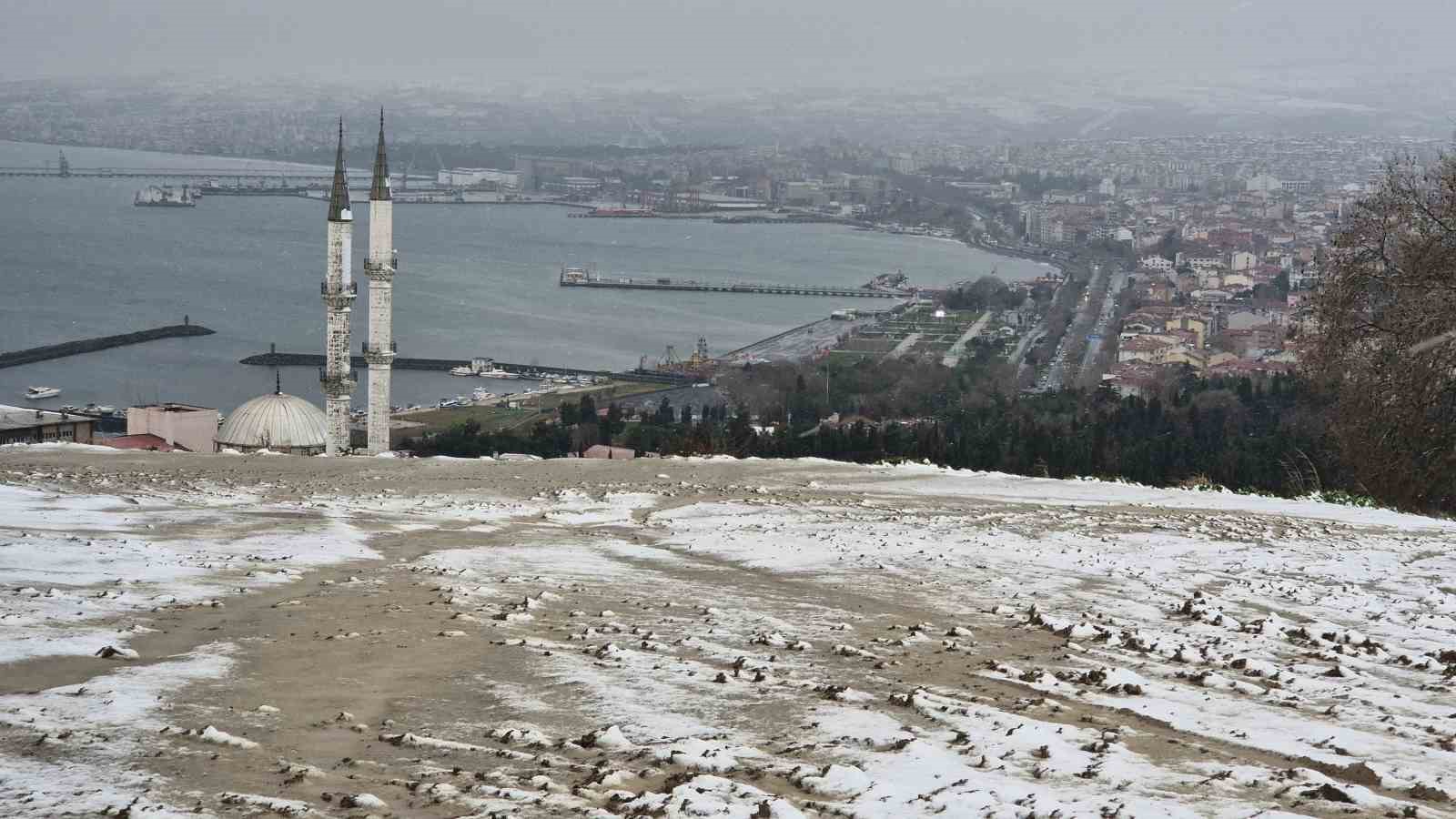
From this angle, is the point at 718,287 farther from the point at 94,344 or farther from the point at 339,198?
the point at 339,198

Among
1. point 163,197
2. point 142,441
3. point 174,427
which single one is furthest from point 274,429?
point 163,197

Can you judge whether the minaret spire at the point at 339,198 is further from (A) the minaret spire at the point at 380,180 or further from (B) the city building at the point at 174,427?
(B) the city building at the point at 174,427

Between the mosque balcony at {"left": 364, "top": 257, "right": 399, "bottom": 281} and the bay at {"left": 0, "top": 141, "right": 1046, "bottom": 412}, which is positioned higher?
the mosque balcony at {"left": 364, "top": 257, "right": 399, "bottom": 281}

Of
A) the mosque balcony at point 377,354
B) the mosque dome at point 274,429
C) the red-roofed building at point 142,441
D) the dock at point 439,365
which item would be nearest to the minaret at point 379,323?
the mosque balcony at point 377,354

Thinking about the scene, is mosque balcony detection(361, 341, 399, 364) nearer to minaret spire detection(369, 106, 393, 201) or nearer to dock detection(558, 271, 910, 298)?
minaret spire detection(369, 106, 393, 201)

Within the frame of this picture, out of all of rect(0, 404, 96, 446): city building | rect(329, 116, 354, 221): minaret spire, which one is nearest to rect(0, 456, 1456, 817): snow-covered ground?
rect(0, 404, 96, 446): city building

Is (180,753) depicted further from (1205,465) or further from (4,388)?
(4,388)

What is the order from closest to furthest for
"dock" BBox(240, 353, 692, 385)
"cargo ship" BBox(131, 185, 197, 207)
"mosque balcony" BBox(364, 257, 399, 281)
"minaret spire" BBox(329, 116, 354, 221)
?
"mosque balcony" BBox(364, 257, 399, 281)
"minaret spire" BBox(329, 116, 354, 221)
"dock" BBox(240, 353, 692, 385)
"cargo ship" BBox(131, 185, 197, 207)

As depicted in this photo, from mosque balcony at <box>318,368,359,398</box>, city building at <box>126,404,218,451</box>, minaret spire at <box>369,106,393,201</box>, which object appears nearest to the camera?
city building at <box>126,404,218,451</box>
